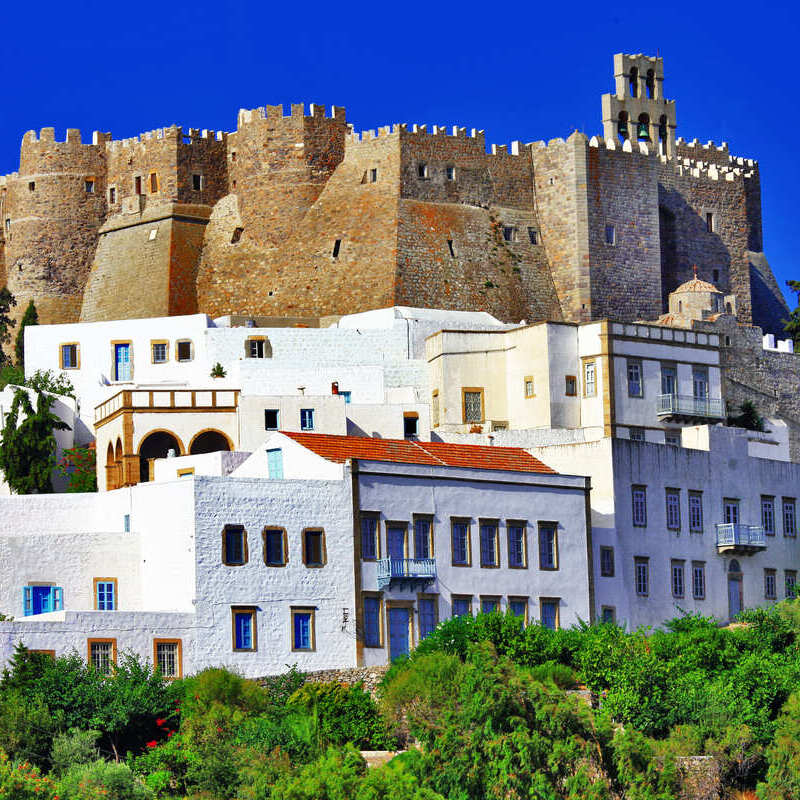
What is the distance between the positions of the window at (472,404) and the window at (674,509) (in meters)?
10.1

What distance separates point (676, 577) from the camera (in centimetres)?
5766

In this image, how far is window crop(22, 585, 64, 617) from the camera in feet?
166

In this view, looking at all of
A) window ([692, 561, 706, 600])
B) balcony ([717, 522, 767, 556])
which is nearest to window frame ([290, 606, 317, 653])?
window ([692, 561, 706, 600])

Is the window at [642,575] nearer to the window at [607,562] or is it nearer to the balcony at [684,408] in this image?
the window at [607,562]

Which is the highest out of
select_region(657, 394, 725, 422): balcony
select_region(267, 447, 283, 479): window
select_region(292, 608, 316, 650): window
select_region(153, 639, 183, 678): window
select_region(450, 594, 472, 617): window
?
select_region(657, 394, 725, 422): balcony

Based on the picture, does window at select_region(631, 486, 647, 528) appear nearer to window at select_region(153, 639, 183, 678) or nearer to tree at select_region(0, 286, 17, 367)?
window at select_region(153, 639, 183, 678)

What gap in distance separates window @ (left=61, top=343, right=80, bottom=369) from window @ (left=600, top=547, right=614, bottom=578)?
2172cm

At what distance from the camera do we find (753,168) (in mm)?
91125

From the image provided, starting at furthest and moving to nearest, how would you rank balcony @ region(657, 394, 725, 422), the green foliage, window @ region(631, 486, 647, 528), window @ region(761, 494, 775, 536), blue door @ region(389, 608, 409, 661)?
balcony @ region(657, 394, 725, 422) < the green foliage < window @ region(761, 494, 775, 536) < window @ region(631, 486, 647, 528) < blue door @ region(389, 608, 409, 661)

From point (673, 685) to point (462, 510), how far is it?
7200mm

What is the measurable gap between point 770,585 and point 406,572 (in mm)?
14648

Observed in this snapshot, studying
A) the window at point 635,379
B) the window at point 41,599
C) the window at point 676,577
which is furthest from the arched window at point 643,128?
the window at point 41,599

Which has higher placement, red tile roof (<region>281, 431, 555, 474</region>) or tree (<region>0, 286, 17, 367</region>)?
tree (<region>0, 286, 17, 367</region>)

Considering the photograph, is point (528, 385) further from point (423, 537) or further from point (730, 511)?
point (423, 537)
